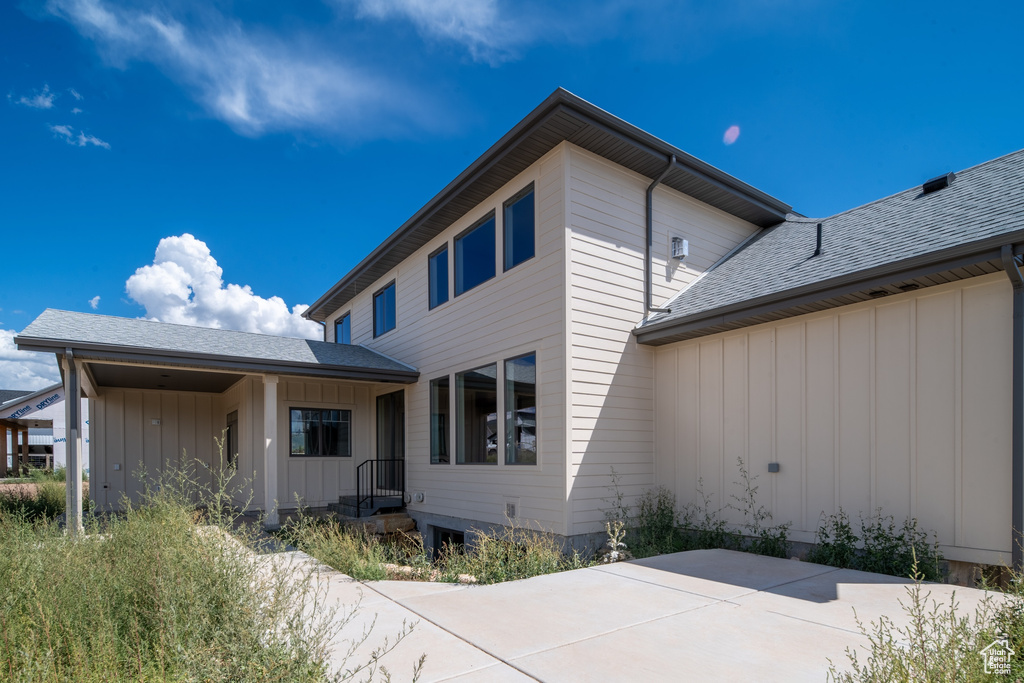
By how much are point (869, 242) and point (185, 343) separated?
10.4 m

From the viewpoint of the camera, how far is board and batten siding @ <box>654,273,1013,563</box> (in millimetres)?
5363

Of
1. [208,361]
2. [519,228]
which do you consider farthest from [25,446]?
[519,228]

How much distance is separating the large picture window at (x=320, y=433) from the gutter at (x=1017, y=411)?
11.3 meters

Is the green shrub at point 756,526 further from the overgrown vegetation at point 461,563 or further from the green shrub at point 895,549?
the overgrown vegetation at point 461,563

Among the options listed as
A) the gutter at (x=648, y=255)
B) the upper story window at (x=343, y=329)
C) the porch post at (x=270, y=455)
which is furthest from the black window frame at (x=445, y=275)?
the upper story window at (x=343, y=329)

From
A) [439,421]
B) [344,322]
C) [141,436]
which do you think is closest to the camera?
[439,421]

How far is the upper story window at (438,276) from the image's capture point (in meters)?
10.9

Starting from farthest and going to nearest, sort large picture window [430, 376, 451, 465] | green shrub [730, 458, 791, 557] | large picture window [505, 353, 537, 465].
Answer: large picture window [430, 376, 451, 465]
large picture window [505, 353, 537, 465]
green shrub [730, 458, 791, 557]

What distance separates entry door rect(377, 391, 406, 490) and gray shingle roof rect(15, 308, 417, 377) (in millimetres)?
934

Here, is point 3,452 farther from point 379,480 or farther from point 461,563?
point 461,563

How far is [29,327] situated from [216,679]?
27.9ft

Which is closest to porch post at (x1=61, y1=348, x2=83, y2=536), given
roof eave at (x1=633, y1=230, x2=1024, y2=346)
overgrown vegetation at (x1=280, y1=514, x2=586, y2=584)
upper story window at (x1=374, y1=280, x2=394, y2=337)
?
overgrown vegetation at (x1=280, y1=514, x2=586, y2=584)

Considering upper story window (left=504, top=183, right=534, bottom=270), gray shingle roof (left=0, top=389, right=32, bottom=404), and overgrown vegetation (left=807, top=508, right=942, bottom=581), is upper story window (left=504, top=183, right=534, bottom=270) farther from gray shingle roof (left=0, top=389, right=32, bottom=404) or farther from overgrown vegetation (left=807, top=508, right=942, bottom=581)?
gray shingle roof (left=0, top=389, right=32, bottom=404)

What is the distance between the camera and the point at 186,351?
9453 millimetres
